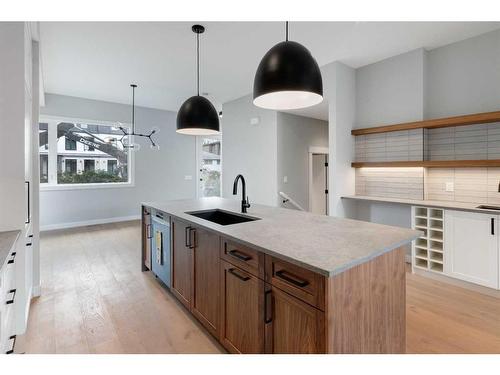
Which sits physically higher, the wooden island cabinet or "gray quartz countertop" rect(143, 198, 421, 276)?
"gray quartz countertop" rect(143, 198, 421, 276)

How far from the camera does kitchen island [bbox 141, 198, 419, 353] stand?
1.22 metres

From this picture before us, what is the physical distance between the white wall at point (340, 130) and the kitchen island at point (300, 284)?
2.00 meters

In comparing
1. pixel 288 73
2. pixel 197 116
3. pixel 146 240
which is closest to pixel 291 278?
pixel 288 73

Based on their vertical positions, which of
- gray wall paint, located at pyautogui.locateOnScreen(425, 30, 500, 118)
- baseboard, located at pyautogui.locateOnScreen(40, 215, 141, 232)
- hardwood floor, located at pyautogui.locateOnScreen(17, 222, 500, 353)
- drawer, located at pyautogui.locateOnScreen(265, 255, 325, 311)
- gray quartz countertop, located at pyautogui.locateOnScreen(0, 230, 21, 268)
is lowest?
hardwood floor, located at pyautogui.locateOnScreen(17, 222, 500, 353)

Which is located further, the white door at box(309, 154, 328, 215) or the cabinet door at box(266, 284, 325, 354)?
the white door at box(309, 154, 328, 215)

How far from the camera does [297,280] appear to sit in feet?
4.24

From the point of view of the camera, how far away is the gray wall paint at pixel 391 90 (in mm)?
3564

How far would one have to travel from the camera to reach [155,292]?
2.83 meters

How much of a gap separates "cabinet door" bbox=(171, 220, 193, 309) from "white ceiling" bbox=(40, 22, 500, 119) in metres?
2.30

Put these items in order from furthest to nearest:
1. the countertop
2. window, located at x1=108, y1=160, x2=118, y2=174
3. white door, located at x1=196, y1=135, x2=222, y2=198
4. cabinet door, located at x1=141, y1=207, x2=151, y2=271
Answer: white door, located at x1=196, y1=135, x2=222, y2=198
window, located at x1=108, y1=160, x2=118, y2=174
cabinet door, located at x1=141, y1=207, x2=151, y2=271
the countertop

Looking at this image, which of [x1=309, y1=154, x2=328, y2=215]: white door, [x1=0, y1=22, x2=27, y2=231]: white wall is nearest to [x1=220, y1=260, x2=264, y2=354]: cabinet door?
[x1=0, y1=22, x2=27, y2=231]: white wall

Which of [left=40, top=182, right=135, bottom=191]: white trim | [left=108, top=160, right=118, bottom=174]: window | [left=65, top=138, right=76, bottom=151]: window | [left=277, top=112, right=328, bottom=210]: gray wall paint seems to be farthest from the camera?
[left=108, top=160, right=118, bottom=174]: window

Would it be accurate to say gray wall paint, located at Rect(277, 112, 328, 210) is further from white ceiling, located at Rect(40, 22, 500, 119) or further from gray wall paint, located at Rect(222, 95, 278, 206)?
white ceiling, located at Rect(40, 22, 500, 119)

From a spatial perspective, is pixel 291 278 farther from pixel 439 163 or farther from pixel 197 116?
pixel 439 163
